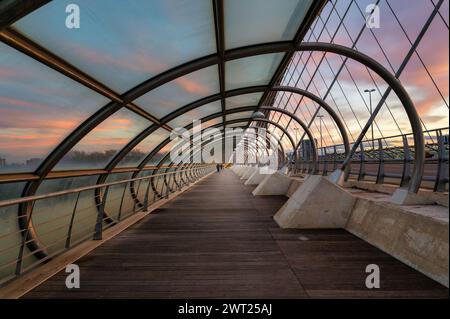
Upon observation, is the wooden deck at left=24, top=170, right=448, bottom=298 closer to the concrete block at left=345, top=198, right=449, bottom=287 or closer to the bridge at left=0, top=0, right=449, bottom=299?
the bridge at left=0, top=0, right=449, bottom=299

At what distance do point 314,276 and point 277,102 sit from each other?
30277 mm

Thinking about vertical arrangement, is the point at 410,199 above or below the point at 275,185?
above

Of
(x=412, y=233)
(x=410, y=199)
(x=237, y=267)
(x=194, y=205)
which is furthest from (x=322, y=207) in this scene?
(x=194, y=205)

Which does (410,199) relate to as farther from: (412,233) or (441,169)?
(441,169)

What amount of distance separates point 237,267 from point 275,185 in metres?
8.16

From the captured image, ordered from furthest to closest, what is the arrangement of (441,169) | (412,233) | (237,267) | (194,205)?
(194,205) < (441,169) < (237,267) < (412,233)

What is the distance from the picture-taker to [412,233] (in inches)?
140

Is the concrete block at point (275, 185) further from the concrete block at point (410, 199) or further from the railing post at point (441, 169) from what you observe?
the concrete block at point (410, 199)

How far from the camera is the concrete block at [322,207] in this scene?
5.41m

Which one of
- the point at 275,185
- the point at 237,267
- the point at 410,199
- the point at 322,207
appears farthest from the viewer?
the point at 275,185

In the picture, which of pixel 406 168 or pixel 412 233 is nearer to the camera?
pixel 412 233

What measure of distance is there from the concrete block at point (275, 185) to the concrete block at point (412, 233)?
656 centimetres

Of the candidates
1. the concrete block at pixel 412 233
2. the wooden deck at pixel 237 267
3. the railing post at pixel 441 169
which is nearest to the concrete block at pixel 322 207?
the wooden deck at pixel 237 267
